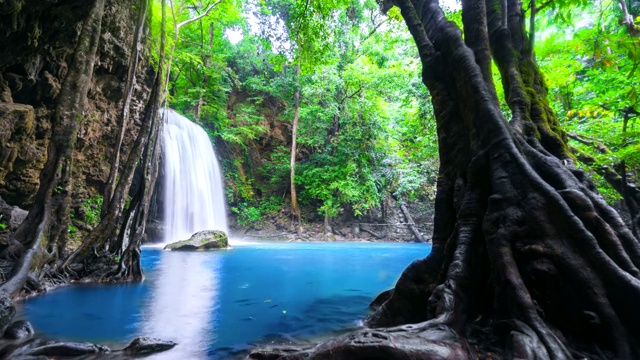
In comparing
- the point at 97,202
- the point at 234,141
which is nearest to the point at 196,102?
the point at 234,141

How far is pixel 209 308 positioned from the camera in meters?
5.45

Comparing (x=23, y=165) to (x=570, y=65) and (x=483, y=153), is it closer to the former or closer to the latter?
(x=483, y=153)

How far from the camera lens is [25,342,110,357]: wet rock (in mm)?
3158

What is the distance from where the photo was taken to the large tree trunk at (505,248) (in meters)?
2.45

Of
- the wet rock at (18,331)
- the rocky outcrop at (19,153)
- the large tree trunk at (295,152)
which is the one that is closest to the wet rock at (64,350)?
the wet rock at (18,331)

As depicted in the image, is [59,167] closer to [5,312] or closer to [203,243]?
[5,312]

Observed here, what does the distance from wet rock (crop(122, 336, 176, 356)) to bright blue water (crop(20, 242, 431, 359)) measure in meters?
0.12

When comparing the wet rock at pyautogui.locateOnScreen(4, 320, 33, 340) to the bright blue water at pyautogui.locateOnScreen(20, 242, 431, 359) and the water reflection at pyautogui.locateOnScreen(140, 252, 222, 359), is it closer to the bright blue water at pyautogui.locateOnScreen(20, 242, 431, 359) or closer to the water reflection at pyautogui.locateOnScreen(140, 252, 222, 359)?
the bright blue water at pyautogui.locateOnScreen(20, 242, 431, 359)

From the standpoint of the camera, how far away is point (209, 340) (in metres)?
3.86

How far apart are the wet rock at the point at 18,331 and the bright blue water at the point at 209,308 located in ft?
0.63

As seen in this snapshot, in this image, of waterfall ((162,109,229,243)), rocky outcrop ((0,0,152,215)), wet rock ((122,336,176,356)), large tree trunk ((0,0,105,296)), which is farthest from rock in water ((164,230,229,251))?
wet rock ((122,336,176,356))

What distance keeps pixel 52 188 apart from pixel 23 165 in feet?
12.0

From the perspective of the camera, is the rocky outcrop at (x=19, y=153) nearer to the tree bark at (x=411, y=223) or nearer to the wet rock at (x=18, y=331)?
the wet rock at (x=18, y=331)

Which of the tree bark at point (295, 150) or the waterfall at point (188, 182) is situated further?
the tree bark at point (295, 150)
